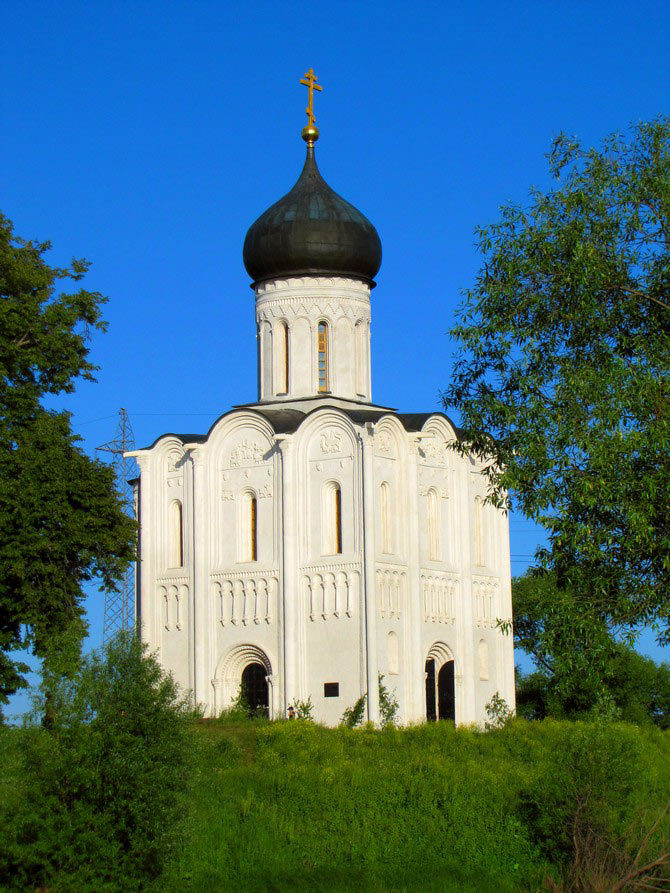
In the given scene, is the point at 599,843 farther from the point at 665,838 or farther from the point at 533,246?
the point at 533,246

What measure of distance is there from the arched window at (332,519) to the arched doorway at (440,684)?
3206 mm

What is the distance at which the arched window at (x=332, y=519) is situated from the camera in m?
31.5

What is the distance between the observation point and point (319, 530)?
31562 millimetres

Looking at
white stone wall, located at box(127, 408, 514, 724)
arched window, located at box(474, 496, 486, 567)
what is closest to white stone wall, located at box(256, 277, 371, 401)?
white stone wall, located at box(127, 408, 514, 724)

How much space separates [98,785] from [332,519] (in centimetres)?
1510

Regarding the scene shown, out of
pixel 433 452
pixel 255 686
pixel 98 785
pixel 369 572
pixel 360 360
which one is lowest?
pixel 98 785

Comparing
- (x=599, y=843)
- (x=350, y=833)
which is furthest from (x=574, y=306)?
(x=350, y=833)

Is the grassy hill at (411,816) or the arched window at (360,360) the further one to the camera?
the arched window at (360,360)

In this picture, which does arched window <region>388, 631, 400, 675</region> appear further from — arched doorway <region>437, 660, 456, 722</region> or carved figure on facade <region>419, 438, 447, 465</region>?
carved figure on facade <region>419, 438, 447, 465</region>

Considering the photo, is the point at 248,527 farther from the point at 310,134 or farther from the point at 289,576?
the point at 310,134

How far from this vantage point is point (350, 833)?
2234 cm

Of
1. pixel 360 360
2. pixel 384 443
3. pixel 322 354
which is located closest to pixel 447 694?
pixel 384 443

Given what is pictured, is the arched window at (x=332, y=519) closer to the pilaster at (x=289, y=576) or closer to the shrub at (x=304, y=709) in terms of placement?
the pilaster at (x=289, y=576)

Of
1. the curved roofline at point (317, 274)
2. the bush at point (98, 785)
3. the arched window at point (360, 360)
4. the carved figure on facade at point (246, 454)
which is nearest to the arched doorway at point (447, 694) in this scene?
the carved figure on facade at point (246, 454)
